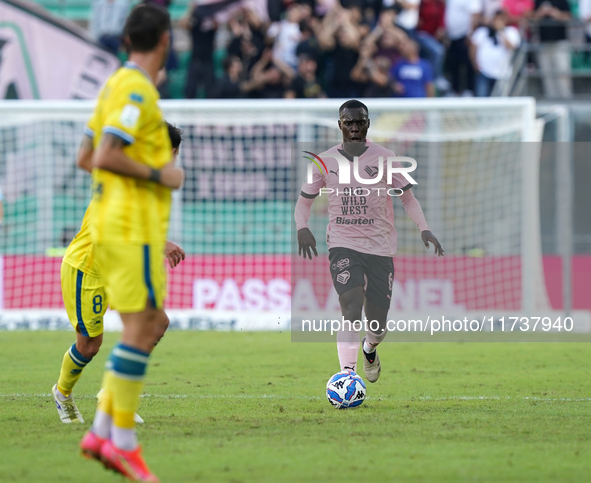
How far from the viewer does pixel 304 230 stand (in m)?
7.54

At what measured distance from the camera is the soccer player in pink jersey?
7.34 metres

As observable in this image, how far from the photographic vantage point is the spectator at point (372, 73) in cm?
1738

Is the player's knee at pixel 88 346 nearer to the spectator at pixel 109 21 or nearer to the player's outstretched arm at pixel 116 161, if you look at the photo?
the player's outstretched arm at pixel 116 161

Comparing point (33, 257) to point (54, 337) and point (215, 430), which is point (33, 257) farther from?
point (215, 430)

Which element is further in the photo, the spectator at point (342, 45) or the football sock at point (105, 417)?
the spectator at point (342, 45)

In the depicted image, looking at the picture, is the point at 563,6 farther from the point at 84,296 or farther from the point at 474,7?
the point at 84,296

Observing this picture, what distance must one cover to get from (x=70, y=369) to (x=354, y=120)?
288 centimetres

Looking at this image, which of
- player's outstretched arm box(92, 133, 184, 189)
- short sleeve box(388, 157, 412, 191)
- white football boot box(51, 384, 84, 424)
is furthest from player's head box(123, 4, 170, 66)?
short sleeve box(388, 157, 412, 191)

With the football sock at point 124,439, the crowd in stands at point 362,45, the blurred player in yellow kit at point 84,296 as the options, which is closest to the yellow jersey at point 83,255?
the blurred player in yellow kit at point 84,296

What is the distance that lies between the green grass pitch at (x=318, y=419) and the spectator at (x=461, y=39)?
27.5ft

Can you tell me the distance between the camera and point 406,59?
699 inches

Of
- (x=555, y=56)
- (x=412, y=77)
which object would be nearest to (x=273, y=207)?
(x=412, y=77)

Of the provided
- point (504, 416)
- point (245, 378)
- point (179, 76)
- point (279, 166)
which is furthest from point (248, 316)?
point (504, 416)

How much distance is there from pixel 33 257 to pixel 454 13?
31.6 ft
